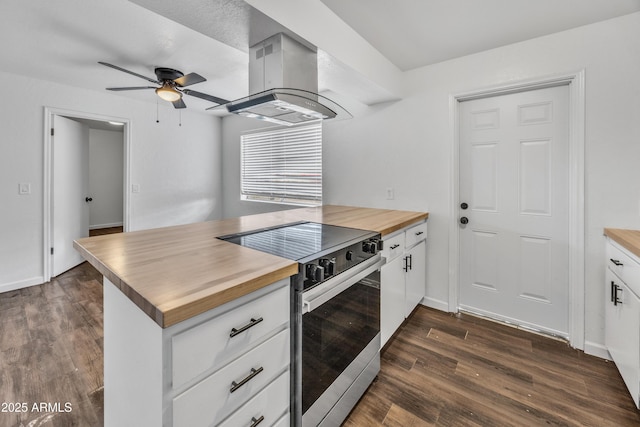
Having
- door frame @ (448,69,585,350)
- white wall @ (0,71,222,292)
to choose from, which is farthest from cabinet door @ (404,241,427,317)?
white wall @ (0,71,222,292)

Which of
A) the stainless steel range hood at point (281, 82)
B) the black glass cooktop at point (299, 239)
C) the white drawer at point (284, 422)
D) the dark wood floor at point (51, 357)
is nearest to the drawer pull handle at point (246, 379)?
the white drawer at point (284, 422)

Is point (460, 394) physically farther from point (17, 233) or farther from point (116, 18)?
point (17, 233)

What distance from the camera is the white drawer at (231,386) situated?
773 mm

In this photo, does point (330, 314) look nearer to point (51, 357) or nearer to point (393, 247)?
point (393, 247)

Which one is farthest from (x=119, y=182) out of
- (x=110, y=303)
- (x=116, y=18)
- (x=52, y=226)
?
(x=110, y=303)

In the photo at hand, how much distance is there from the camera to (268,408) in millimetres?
1021

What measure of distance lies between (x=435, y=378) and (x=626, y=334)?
1.07 meters

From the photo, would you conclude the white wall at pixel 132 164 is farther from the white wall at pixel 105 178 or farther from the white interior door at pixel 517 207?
the white interior door at pixel 517 207

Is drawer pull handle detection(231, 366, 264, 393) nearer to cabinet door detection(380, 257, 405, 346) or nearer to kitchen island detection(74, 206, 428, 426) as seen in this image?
kitchen island detection(74, 206, 428, 426)

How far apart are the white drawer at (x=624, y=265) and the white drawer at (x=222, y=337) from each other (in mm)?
1818

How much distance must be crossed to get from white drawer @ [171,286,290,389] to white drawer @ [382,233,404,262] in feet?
3.26

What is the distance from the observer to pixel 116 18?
2.03m

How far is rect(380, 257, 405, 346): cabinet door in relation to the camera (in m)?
1.84

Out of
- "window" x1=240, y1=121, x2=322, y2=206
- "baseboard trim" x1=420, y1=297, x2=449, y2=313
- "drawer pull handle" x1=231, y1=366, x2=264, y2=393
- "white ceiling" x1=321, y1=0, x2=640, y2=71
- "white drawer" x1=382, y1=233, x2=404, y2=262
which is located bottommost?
"baseboard trim" x1=420, y1=297, x2=449, y2=313
